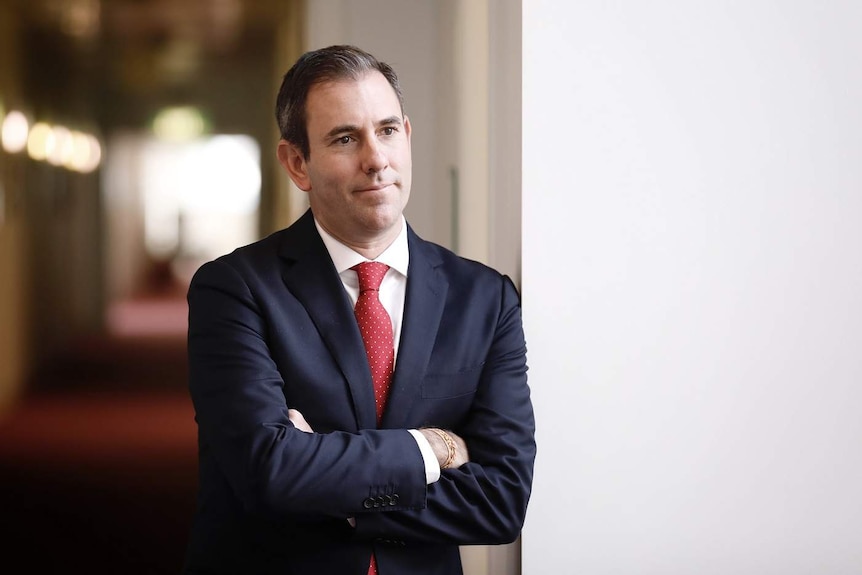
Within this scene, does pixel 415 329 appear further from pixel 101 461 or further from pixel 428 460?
pixel 101 461

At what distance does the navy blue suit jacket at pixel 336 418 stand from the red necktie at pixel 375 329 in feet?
0.13

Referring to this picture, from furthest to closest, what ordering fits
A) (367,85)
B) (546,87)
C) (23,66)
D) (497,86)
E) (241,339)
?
(23,66), (497,86), (546,87), (367,85), (241,339)

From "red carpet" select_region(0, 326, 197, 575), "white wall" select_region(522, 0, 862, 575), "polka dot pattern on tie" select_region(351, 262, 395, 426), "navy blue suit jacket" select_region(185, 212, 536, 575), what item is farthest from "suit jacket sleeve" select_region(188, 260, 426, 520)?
"red carpet" select_region(0, 326, 197, 575)

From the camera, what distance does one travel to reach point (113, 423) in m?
4.63

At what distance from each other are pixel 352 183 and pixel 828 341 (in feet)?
3.78

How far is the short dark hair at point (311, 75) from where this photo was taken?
1.79 meters

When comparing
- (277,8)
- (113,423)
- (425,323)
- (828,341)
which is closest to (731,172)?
(828,341)

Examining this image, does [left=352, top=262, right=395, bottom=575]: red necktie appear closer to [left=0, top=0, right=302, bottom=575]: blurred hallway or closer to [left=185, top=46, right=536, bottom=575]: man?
[left=185, top=46, right=536, bottom=575]: man

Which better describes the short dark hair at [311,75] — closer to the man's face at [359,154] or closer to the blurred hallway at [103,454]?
the man's face at [359,154]

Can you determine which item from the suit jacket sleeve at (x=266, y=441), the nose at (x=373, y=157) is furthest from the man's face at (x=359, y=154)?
the suit jacket sleeve at (x=266, y=441)

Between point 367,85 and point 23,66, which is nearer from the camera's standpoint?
point 367,85

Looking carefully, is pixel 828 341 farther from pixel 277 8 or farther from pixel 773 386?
pixel 277 8

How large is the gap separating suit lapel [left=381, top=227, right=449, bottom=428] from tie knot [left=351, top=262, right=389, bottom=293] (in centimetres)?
6

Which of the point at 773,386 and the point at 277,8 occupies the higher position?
the point at 277,8
